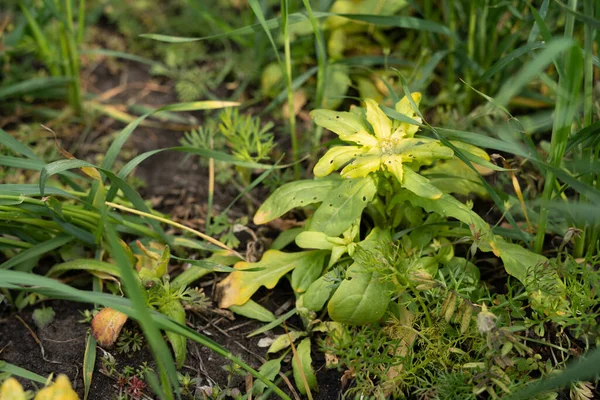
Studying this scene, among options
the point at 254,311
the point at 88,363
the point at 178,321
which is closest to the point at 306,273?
the point at 254,311

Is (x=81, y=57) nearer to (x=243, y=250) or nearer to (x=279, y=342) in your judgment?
(x=243, y=250)

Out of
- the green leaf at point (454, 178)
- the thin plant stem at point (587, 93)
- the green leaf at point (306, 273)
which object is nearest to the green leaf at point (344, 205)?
the green leaf at point (306, 273)

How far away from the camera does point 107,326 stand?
1.71m

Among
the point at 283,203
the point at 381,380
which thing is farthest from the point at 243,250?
the point at 381,380

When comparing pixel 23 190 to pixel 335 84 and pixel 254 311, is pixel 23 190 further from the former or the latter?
pixel 335 84

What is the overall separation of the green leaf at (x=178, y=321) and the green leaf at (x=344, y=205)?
17.8 inches

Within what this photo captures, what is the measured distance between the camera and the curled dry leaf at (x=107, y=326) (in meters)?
1.71

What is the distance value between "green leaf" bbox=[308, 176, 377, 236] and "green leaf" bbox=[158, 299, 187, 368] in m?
0.45

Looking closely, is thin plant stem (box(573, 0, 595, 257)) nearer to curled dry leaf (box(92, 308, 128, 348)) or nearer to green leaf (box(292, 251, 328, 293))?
green leaf (box(292, 251, 328, 293))

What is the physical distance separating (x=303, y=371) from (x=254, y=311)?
253 mm

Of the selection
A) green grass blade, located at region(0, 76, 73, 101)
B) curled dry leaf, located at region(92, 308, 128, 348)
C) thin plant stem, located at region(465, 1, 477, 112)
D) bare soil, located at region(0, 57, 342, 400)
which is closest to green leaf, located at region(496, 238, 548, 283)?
bare soil, located at region(0, 57, 342, 400)

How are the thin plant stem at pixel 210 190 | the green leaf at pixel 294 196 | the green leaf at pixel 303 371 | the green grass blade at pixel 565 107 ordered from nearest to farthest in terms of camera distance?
the green grass blade at pixel 565 107 < the green leaf at pixel 303 371 < the green leaf at pixel 294 196 < the thin plant stem at pixel 210 190

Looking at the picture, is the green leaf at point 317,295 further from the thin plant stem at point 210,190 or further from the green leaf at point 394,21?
the green leaf at point 394,21

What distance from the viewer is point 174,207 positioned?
227 centimetres
